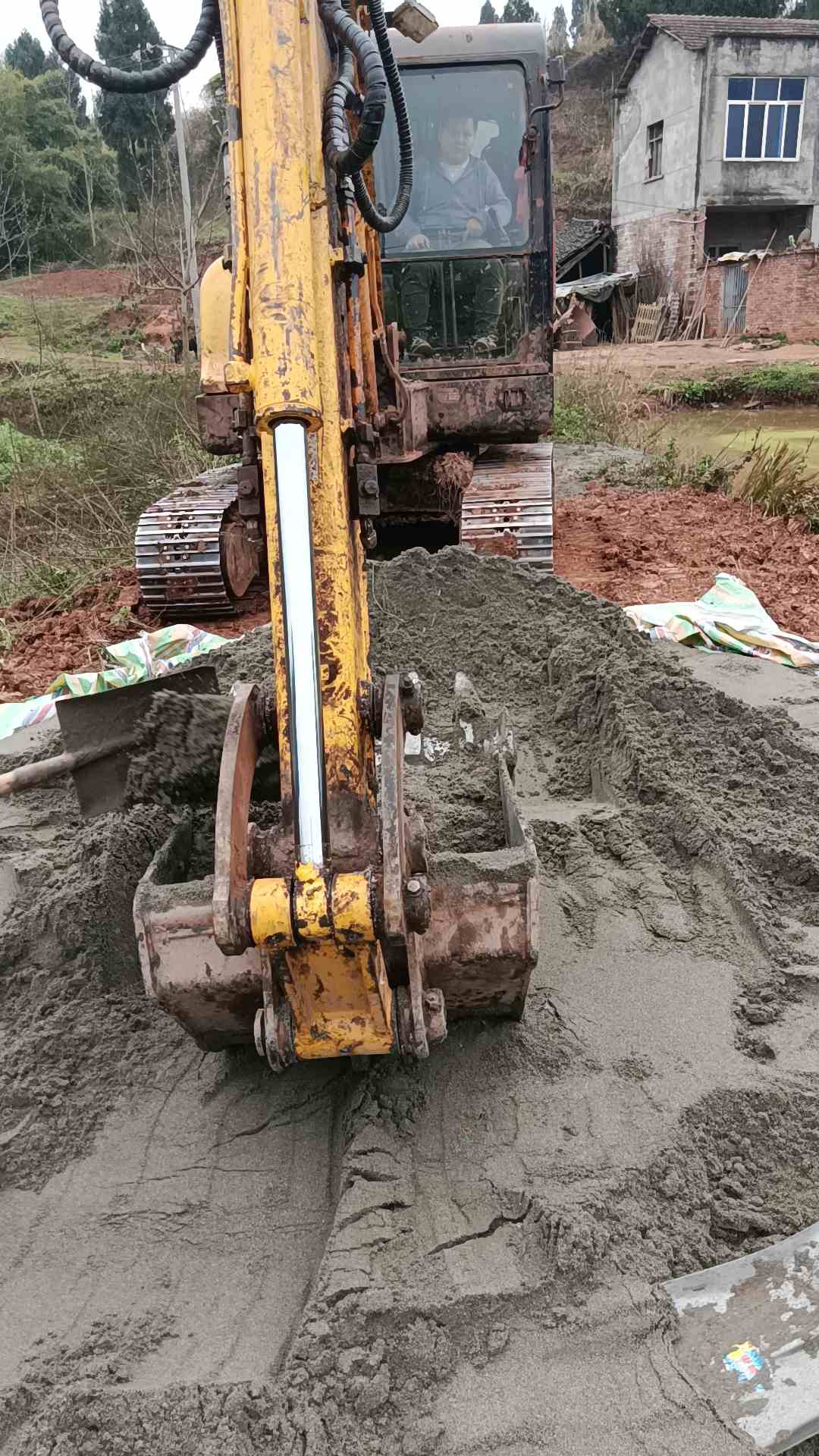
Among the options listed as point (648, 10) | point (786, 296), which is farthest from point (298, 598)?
point (648, 10)

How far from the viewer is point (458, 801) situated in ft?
10.6

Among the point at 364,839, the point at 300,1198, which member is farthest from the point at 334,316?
the point at 300,1198

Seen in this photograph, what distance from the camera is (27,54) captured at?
50.8 m

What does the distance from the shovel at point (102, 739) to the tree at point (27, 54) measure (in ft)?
197

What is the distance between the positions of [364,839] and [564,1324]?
91cm

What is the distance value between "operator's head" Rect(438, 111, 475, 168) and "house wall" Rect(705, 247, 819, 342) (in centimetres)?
2024

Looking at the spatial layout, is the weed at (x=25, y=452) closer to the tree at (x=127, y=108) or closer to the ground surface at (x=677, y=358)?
the ground surface at (x=677, y=358)

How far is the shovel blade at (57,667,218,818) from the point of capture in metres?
2.75

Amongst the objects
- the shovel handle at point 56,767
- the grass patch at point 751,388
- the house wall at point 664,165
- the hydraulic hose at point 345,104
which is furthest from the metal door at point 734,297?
the shovel handle at point 56,767

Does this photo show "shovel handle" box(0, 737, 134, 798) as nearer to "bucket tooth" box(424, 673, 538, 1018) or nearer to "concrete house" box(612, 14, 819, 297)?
"bucket tooth" box(424, 673, 538, 1018)

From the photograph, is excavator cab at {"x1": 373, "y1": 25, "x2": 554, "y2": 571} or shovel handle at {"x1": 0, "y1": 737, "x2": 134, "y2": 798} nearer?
shovel handle at {"x1": 0, "y1": 737, "x2": 134, "y2": 798}

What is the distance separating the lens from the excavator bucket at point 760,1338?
5.14 feet

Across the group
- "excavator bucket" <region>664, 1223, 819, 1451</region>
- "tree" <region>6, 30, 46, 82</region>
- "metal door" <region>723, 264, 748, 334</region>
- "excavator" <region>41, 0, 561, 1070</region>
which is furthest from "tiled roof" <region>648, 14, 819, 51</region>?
"tree" <region>6, 30, 46, 82</region>

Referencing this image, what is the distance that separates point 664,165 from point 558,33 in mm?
34182
